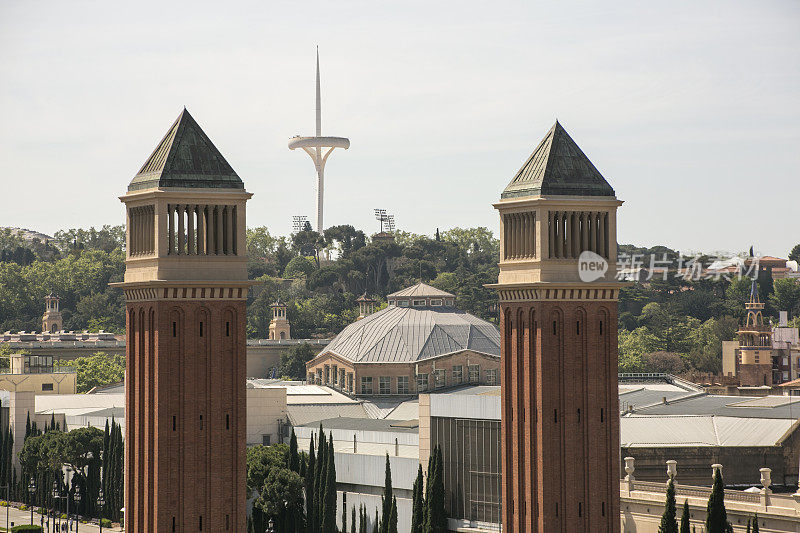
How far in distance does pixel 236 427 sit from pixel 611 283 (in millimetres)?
18039

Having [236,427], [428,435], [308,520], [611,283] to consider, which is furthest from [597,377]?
[308,520]

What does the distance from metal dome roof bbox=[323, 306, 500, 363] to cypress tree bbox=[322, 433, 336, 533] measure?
53750 mm

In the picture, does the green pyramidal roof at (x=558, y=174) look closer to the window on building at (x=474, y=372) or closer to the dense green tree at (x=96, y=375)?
the window on building at (x=474, y=372)

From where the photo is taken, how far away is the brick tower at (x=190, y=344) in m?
63.3

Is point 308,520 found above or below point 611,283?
below

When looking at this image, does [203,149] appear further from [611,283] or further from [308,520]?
[308,520]

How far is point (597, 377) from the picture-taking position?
6675cm

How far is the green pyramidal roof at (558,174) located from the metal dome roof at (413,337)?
86.3 metres

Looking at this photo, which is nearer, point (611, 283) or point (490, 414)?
point (611, 283)

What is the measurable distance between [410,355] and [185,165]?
3634 inches

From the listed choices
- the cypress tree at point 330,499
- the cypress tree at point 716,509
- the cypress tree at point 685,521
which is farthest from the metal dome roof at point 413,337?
the cypress tree at point 716,509

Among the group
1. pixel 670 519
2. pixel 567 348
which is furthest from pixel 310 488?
pixel 567 348

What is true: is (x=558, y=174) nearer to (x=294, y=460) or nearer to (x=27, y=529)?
(x=294, y=460)

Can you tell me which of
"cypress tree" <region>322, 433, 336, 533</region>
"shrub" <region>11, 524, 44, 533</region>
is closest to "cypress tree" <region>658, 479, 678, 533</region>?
"cypress tree" <region>322, 433, 336, 533</region>
